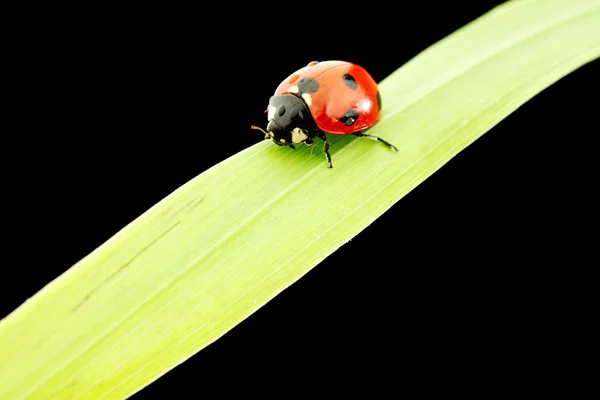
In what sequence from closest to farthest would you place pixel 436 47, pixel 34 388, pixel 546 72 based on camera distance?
1. pixel 34 388
2. pixel 546 72
3. pixel 436 47

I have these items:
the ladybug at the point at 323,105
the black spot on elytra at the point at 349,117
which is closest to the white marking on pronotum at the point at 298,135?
the ladybug at the point at 323,105

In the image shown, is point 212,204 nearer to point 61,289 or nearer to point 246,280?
point 246,280

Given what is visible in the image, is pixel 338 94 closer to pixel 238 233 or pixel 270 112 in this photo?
pixel 270 112

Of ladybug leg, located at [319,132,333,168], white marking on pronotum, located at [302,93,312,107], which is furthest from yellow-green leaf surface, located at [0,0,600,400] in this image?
white marking on pronotum, located at [302,93,312,107]

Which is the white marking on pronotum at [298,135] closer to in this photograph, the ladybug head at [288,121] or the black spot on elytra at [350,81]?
the ladybug head at [288,121]

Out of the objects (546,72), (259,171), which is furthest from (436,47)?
(259,171)
